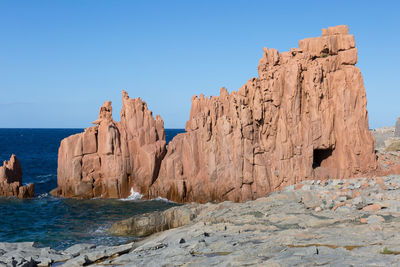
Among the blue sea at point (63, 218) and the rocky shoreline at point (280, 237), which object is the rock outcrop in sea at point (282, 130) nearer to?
the blue sea at point (63, 218)

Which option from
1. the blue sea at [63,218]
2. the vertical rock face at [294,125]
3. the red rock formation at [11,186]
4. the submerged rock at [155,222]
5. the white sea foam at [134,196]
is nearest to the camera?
the submerged rock at [155,222]

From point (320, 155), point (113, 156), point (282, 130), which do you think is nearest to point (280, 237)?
point (282, 130)

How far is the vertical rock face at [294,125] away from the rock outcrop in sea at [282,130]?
0.09 m

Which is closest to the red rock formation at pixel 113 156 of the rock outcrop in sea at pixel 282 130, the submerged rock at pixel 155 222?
the rock outcrop in sea at pixel 282 130

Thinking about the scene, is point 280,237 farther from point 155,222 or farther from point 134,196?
point 134,196

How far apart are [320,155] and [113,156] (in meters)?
21.9

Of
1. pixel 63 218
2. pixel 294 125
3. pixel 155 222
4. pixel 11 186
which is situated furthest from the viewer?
pixel 11 186

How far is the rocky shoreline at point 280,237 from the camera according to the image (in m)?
14.5

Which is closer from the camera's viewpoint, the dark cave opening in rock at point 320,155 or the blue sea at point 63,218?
the blue sea at point 63,218

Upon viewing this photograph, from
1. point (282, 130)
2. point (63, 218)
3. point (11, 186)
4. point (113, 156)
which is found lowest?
point (63, 218)

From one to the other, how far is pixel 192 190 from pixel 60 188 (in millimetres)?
15788

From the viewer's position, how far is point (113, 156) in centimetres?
4234

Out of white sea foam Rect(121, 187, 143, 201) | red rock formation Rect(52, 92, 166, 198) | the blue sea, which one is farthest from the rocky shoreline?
red rock formation Rect(52, 92, 166, 198)

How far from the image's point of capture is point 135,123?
43.4 m
